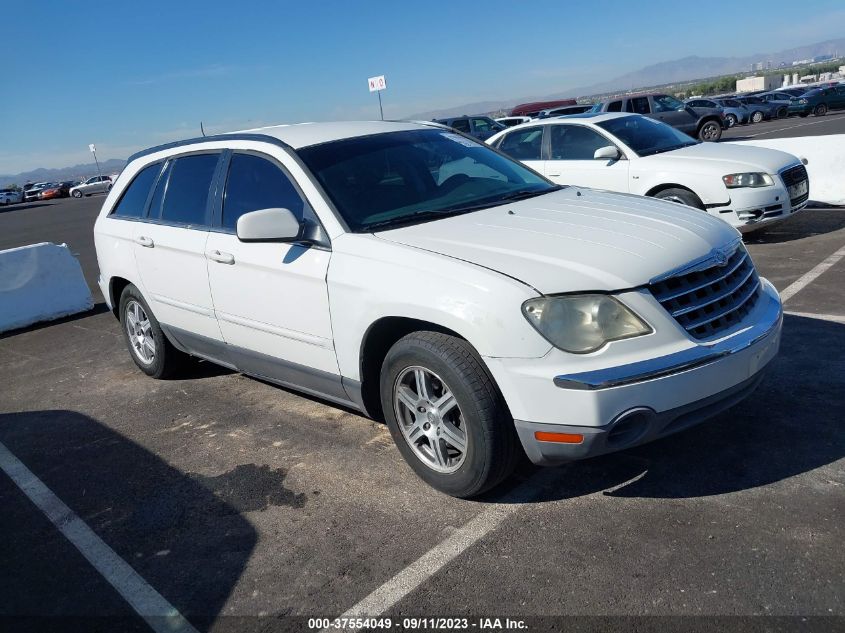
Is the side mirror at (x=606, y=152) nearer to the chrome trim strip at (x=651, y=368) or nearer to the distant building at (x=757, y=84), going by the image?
the chrome trim strip at (x=651, y=368)

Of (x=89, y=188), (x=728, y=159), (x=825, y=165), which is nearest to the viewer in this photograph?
(x=728, y=159)

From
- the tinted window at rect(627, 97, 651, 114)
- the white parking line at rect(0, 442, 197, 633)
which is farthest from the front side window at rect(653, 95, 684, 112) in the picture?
the white parking line at rect(0, 442, 197, 633)

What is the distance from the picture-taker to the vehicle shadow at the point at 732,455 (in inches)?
136

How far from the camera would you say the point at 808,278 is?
677 cm

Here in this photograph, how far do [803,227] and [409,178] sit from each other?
695 centimetres

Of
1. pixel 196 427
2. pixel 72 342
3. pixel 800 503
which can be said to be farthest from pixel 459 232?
pixel 72 342

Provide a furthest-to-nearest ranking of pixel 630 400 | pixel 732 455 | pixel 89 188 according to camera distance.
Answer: pixel 89 188
pixel 732 455
pixel 630 400

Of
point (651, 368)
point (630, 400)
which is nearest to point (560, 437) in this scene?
point (630, 400)

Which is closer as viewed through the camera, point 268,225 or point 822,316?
point 268,225

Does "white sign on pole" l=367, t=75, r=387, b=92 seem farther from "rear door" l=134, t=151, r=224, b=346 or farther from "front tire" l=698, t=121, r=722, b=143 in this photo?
"rear door" l=134, t=151, r=224, b=346

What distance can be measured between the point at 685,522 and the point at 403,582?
123 centimetres

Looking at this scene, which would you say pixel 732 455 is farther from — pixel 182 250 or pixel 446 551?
pixel 182 250

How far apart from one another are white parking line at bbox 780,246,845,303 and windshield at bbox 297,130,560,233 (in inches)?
111

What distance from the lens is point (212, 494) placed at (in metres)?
3.90
